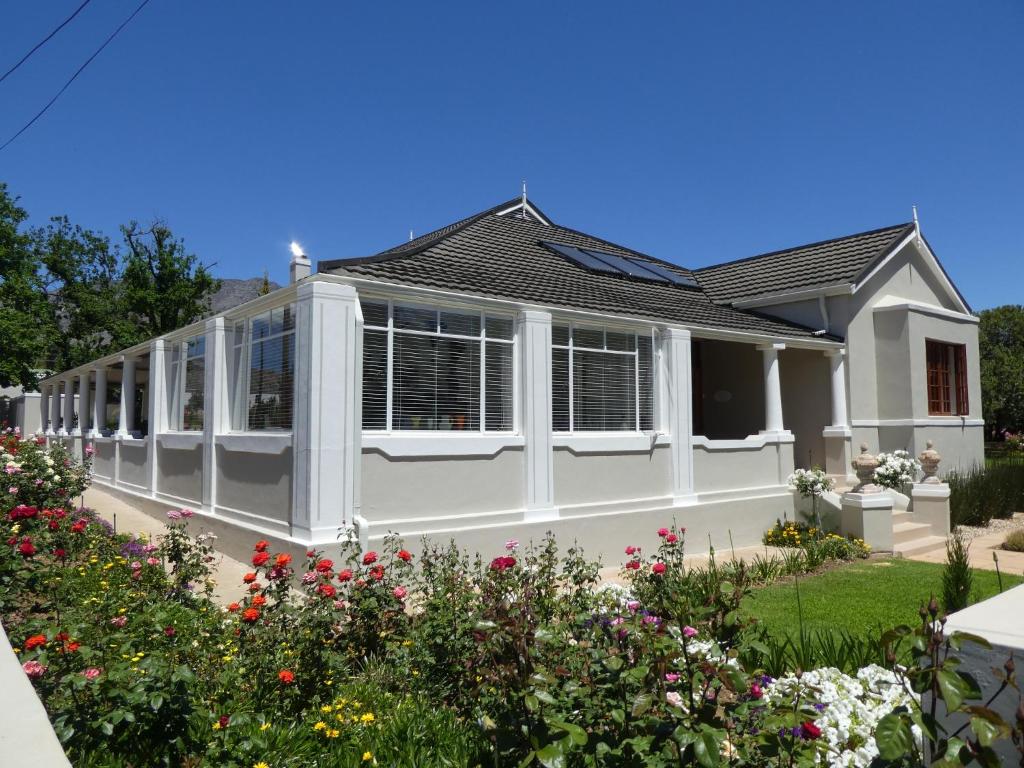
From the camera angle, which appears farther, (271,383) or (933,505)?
(933,505)

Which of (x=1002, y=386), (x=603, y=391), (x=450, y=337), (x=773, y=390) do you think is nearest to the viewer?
(x=450, y=337)

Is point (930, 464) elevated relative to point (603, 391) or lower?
lower

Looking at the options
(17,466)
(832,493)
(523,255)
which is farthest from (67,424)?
(832,493)

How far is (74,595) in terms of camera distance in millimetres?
5922

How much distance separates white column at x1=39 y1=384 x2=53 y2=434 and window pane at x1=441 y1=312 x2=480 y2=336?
80.2 ft

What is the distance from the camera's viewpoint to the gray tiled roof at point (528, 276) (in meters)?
9.02

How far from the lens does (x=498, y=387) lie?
9.33 metres

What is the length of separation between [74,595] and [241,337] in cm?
487

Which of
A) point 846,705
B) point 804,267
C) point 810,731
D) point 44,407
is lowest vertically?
point 846,705

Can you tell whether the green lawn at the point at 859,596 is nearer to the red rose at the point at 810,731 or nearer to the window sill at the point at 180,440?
the red rose at the point at 810,731

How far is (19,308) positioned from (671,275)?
29.1 meters

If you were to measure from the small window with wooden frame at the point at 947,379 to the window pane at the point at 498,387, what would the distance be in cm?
1104

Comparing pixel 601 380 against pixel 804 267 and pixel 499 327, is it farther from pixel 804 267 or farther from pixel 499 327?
pixel 804 267

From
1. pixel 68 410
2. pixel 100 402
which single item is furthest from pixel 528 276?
pixel 68 410
